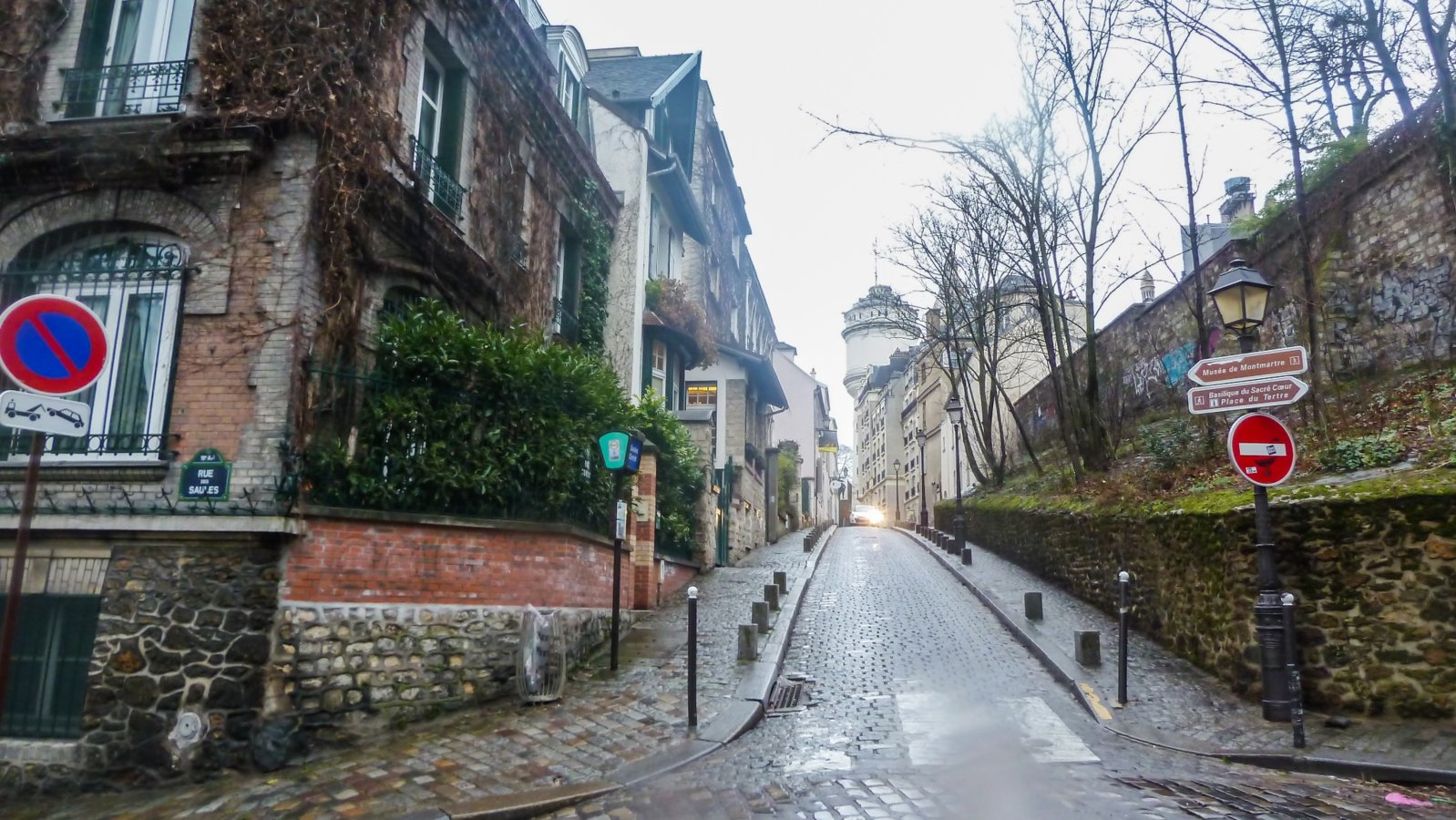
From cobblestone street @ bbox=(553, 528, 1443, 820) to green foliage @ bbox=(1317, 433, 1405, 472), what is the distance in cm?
392

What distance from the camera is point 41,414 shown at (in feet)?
14.5

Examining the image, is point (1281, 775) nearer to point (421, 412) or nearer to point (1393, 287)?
point (421, 412)

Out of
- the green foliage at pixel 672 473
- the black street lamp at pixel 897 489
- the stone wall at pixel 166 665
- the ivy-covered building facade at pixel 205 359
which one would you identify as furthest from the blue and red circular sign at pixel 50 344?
the black street lamp at pixel 897 489

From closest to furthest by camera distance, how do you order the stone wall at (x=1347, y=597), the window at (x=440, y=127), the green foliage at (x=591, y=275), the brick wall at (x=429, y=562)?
1. the stone wall at (x=1347, y=597)
2. the brick wall at (x=429, y=562)
3. the window at (x=440, y=127)
4. the green foliage at (x=591, y=275)

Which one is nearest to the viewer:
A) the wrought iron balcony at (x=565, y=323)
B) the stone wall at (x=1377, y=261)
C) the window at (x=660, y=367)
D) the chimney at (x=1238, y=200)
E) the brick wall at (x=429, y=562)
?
the brick wall at (x=429, y=562)

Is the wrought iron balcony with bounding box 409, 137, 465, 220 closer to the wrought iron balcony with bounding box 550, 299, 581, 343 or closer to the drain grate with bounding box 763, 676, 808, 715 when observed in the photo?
the wrought iron balcony with bounding box 550, 299, 581, 343

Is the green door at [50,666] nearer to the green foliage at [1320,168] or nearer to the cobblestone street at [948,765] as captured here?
the cobblestone street at [948,765]

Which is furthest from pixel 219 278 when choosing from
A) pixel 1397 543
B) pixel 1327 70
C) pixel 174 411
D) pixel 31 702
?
pixel 1327 70

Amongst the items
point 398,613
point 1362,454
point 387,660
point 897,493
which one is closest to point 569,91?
point 398,613

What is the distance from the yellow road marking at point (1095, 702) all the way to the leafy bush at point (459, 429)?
5790mm

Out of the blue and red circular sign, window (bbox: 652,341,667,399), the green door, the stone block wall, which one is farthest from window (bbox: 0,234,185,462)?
window (bbox: 652,341,667,399)

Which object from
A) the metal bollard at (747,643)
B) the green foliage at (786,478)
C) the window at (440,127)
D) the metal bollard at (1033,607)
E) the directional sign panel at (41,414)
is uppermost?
the window at (440,127)

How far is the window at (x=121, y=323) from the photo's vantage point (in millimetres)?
7773

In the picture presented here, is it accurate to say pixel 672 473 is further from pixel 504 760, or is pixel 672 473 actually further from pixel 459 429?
pixel 504 760
